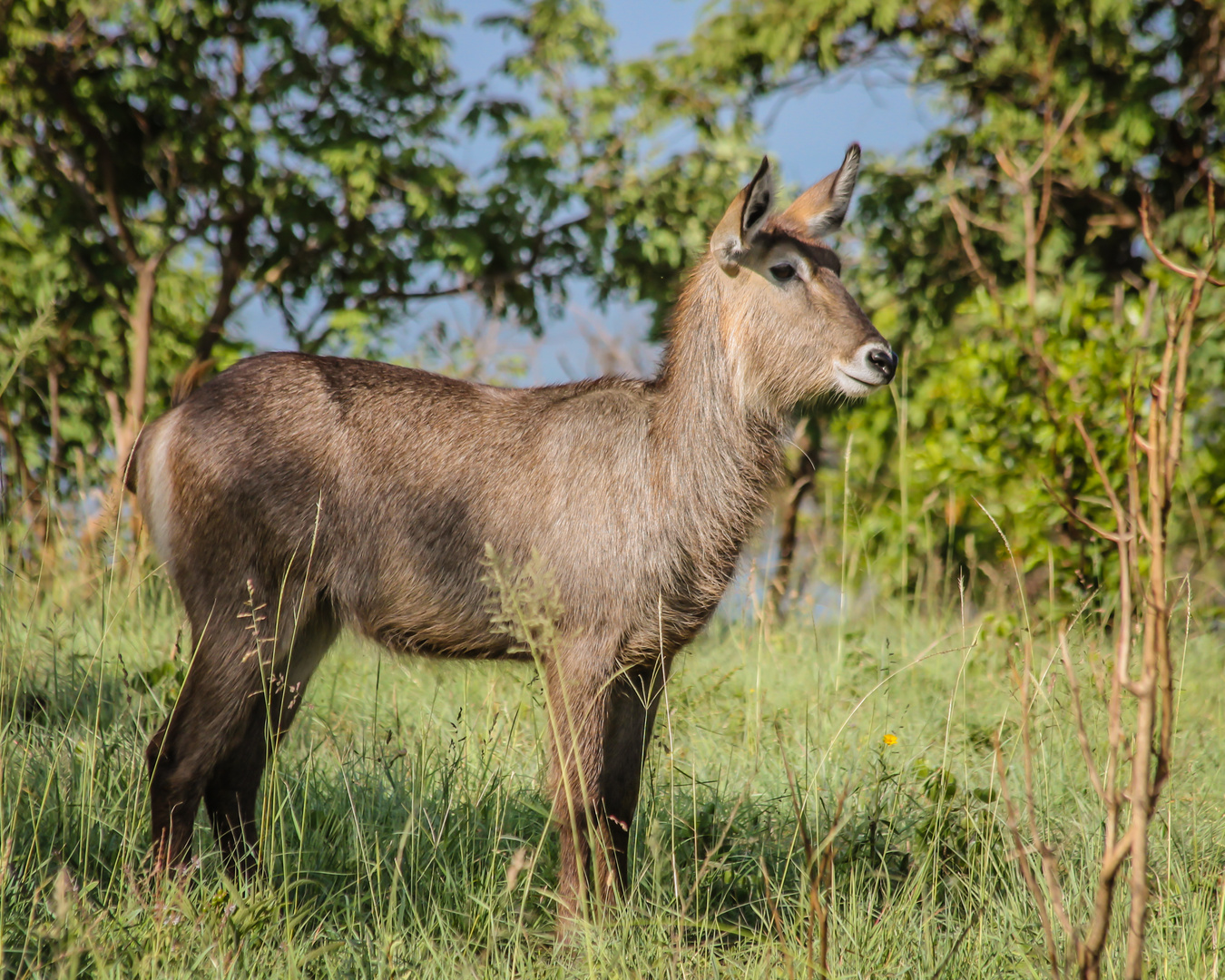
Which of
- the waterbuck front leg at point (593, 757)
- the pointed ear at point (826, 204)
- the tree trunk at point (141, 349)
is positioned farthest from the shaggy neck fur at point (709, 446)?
the tree trunk at point (141, 349)

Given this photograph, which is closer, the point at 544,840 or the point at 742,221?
the point at 544,840

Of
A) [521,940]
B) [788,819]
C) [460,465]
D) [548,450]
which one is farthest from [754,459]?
[521,940]

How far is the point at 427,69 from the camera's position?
7.25 metres

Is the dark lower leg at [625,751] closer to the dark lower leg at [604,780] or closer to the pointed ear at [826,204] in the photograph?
the dark lower leg at [604,780]

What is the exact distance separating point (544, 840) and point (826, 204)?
7.22 ft

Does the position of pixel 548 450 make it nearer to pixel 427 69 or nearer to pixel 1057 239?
pixel 1057 239

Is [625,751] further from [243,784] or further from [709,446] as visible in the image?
[243,784]

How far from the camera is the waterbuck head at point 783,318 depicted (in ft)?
10.1

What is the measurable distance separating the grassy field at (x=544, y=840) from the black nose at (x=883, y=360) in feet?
2.74

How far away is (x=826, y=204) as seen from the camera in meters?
3.52

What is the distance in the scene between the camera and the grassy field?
2.35 metres

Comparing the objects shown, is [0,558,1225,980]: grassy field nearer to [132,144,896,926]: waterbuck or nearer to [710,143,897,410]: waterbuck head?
[132,144,896,926]: waterbuck

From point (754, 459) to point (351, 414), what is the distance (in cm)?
120

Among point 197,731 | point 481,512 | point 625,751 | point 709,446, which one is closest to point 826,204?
point 709,446
